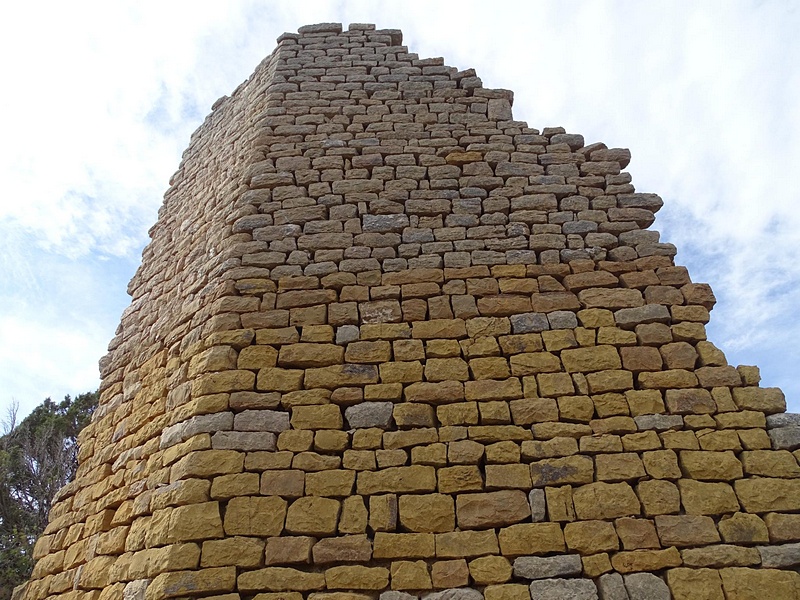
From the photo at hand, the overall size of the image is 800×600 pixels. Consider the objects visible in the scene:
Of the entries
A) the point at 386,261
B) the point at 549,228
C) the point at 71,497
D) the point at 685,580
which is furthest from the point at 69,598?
the point at 549,228

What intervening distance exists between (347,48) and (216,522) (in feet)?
14.6

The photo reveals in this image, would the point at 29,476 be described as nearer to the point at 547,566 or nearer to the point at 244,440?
the point at 244,440

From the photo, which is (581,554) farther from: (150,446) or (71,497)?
(71,497)

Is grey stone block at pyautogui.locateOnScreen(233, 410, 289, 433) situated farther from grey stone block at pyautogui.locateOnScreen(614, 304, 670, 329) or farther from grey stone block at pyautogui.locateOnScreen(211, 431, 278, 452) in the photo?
grey stone block at pyautogui.locateOnScreen(614, 304, 670, 329)

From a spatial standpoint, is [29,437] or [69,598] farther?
[29,437]

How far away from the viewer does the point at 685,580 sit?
3.27m

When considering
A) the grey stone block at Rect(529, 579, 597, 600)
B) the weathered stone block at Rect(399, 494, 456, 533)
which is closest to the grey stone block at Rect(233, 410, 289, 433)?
the weathered stone block at Rect(399, 494, 456, 533)

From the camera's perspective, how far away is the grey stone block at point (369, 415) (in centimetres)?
379

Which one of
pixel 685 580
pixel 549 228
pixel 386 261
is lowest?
pixel 685 580

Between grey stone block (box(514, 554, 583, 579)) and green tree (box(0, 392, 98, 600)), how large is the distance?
9765 mm

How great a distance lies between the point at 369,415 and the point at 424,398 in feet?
1.16

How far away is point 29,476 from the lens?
12.6m

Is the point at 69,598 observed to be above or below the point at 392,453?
below

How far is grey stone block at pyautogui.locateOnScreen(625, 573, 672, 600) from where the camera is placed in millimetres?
3227
